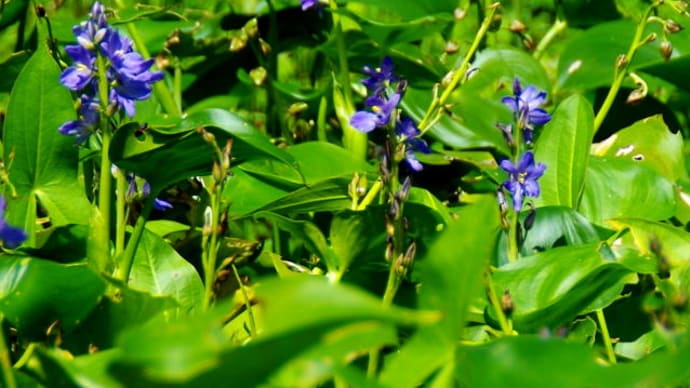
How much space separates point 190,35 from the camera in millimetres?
2080

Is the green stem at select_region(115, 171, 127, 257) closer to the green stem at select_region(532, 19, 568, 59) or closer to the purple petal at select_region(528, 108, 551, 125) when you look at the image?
the purple petal at select_region(528, 108, 551, 125)

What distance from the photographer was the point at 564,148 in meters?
1.65

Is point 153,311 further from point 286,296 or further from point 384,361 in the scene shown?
point 286,296

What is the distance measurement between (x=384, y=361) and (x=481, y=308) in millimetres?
128

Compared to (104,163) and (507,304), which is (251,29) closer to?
(104,163)

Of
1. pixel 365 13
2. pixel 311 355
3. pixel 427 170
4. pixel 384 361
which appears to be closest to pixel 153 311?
pixel 384 361

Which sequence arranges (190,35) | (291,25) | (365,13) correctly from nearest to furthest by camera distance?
(190,35) < (291,25) < (365,13)

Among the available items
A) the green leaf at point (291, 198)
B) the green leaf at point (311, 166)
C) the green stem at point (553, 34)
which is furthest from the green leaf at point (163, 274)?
the green stem at point (553, 34)

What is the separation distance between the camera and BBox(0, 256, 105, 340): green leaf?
3.74ft

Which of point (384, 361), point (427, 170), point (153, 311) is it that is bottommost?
point (427, 170)

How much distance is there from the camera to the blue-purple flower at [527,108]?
1447 millimetres

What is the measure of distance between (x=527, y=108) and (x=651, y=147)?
1.58ft

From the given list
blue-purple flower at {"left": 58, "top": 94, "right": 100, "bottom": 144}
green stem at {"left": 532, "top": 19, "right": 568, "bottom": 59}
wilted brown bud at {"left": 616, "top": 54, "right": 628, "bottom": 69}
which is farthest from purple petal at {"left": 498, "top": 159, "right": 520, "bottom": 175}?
green stem at {"left": 532, "top": 19, "right": 568, "bottom": 59}

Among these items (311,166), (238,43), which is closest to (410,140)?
(311,166)
